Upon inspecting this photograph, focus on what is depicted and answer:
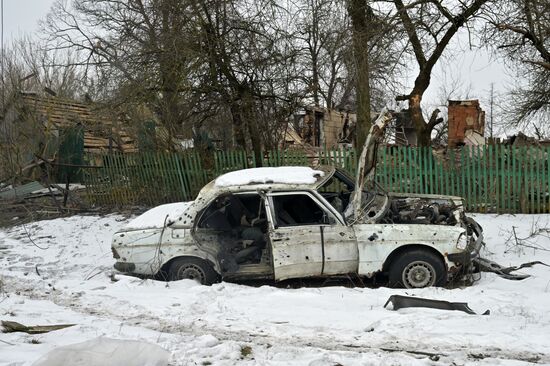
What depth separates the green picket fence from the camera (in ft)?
35.8

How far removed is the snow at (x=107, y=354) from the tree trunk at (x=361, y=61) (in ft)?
28.4

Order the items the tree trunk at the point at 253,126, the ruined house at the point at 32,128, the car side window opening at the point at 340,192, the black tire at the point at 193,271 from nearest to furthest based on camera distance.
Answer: the black tire at the point at 193,271
the car side window opening at the point at 340,192
the tree trunk at the point at 253,126
the ruined house at the point at 32,128

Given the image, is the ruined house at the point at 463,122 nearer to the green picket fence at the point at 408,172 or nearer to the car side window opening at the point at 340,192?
the green picket fence at the point at 408,172

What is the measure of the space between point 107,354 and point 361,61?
9303 mm

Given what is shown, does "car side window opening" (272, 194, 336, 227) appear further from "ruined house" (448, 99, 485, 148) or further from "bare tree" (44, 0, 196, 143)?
"ruined house" (448, 99, 485, 148)

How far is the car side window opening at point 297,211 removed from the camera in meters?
6.48

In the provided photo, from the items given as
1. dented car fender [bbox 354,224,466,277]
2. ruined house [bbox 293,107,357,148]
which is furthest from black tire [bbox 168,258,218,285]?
ruined house [bbox 293,107,357,148]

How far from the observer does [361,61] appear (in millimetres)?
11227

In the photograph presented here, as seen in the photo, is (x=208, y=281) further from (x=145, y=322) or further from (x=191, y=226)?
(x=145, y=322)

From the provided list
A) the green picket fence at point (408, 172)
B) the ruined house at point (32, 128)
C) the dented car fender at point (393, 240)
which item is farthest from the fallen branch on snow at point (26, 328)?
the ruined house at point (32, 128)

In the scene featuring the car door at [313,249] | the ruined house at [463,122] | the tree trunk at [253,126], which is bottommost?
the car door at [313,249]

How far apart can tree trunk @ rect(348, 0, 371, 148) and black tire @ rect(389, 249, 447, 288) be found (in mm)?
5564

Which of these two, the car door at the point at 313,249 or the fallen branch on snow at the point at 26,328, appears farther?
the car door at the point at 313,249

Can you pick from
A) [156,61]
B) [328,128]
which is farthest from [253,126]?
[328,128]
